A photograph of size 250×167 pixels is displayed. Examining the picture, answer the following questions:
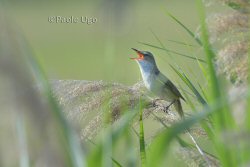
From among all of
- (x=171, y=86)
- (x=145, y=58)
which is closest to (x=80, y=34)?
(x=145, y=58)

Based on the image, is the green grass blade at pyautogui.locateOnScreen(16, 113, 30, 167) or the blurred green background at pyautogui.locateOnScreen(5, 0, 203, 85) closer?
the green grass blade at pyautogui.locateOnScreen(16, 113, 30, 167)

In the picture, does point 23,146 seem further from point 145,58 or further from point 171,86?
point 145,58

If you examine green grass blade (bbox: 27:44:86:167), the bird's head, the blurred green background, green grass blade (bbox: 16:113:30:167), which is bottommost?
the blurred green background

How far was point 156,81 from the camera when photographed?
462cm

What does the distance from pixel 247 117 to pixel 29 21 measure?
35.6 meters

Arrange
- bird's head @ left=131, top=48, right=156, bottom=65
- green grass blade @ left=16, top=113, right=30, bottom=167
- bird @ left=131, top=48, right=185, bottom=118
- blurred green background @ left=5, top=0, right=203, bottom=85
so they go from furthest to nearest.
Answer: blurred green background @ left=5, top=0, right=203, bottom=85 → bird's head @ left=131, top=48, right=156, bottom=65 → bird @ left=131, top=48, right=185, bottom=118 → green grass blade @ left=16, top=113, right=30, bottom=167

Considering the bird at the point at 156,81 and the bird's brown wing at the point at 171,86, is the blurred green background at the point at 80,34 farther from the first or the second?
the bird's brown wing at the point at 171,86

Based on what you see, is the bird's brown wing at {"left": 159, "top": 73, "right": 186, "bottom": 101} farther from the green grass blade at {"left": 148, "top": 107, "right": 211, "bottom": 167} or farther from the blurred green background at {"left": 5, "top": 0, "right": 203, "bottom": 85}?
the blurred green background at {"left": 5, "top": 0, "right": 203, "bottom": 85}

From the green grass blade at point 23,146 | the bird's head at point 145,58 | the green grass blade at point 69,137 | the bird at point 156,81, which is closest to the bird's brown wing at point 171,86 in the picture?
the bird at point 156,81

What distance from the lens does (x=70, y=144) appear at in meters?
1.62

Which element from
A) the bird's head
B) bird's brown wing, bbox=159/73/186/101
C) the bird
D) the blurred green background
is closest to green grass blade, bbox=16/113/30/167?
the bird

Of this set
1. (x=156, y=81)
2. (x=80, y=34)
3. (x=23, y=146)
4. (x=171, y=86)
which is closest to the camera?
(x=23, y=146)

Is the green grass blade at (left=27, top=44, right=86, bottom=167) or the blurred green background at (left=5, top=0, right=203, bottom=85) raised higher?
the green grass blade at (left=27, top=44, right=86, bottom=167)

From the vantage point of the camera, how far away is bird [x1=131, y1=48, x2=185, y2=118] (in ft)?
13.6
